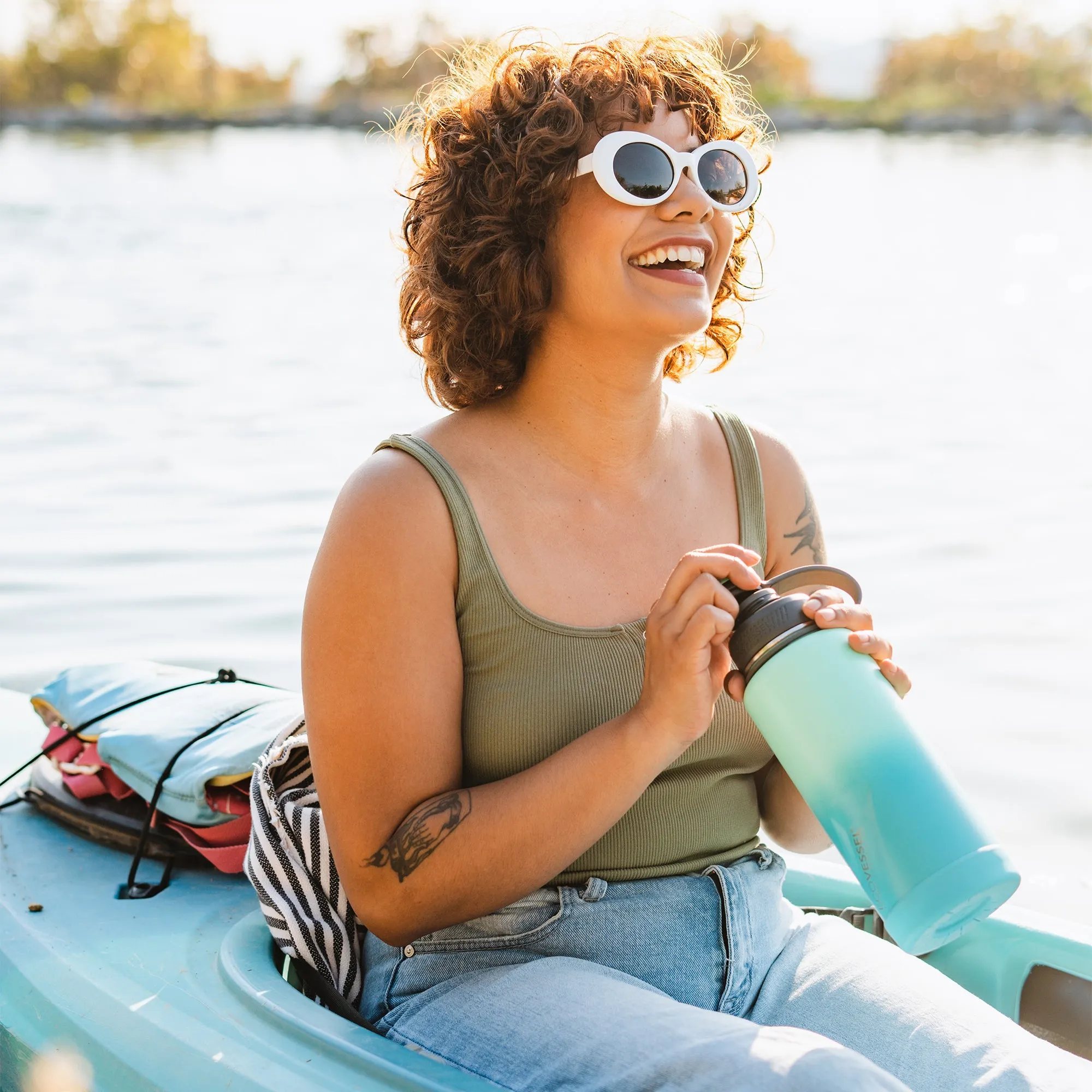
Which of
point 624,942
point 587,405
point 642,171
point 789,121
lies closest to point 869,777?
point 624,942

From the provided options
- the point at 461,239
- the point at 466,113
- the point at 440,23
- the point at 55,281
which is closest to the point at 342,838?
the point at 461,239

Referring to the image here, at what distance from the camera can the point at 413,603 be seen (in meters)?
1.39

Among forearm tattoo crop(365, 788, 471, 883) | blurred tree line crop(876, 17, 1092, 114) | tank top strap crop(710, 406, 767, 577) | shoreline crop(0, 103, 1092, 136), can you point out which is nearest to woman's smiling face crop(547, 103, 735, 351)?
tank top strap crop(710, 406, 767, 577)

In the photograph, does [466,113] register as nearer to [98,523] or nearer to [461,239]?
[461,239]

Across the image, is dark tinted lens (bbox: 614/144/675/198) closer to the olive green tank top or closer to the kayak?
the olive green tank top

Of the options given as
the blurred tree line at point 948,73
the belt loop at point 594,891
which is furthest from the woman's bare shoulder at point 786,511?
the blurred tree line at point 948,73

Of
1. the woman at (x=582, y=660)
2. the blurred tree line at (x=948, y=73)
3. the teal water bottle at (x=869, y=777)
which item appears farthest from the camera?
the blurred tree line at (x=948, y=73)

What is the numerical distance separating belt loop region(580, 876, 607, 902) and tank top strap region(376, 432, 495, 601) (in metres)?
0.34

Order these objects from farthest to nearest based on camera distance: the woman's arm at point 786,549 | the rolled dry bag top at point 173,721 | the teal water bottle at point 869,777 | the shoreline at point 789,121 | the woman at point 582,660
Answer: the shoreline at point 789,121
the rolled dry bag top at point 173,721
the woman's arm at point 786,549
the woman at point 582,660
the teal water bottle at point 869,777

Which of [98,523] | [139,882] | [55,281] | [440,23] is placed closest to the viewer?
[139,882]

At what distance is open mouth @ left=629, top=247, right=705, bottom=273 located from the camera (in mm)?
1550

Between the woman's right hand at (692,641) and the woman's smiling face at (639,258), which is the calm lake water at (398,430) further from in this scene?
the woman's right hand at (692,641)

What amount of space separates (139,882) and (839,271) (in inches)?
553

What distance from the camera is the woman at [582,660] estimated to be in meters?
1.31
